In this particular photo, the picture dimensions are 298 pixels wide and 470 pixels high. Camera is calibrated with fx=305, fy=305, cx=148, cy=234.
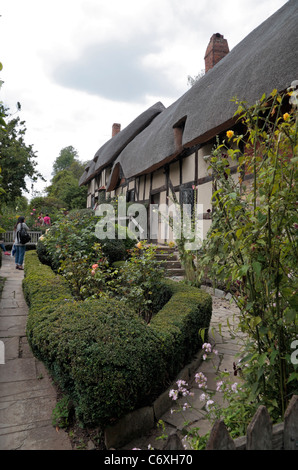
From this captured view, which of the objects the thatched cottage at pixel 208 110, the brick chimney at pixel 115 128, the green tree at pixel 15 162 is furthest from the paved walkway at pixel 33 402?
the brick chimney at pixel 115 128

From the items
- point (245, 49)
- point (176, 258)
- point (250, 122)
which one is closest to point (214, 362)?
point (250, 122)

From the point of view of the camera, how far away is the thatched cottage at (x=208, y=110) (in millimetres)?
5019

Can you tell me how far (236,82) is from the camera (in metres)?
5.88

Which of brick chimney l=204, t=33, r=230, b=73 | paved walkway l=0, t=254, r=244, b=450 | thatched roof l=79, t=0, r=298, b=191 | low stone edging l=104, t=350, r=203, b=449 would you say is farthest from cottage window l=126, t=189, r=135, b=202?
low stone edging l=104, t=350, r=203, b=449

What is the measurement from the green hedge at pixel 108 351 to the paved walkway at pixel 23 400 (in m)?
0.27

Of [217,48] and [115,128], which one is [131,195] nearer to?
[217,48]

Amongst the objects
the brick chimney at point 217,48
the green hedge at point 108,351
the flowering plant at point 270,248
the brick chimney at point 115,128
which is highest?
the brick chimney at point 115,128

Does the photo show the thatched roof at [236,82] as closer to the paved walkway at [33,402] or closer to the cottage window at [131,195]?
the cottage window at [131,195]

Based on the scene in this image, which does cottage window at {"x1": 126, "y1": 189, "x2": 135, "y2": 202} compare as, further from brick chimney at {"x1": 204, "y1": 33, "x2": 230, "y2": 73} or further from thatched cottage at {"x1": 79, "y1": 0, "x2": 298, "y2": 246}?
brick chimney at {"x1": 204, "y1": 33, "x2": 230, "y2": 73}

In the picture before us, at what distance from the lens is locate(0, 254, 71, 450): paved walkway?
207cm

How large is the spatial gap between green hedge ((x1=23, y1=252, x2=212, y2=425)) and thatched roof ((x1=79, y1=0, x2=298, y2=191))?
3331 mm

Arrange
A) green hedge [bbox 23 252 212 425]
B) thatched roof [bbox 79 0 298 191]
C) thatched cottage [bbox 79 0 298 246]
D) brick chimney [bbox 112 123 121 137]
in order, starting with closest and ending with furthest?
green hedge [bbox 23 252 212 425]
thatched roof [bbox 79 0 298 191]
thatched cottage [bbox 79 0 298 246]
brick chimney [bbox 112 123 121 137]

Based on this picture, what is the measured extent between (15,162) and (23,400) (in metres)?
15.0

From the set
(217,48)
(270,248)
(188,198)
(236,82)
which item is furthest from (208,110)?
(270,248)
